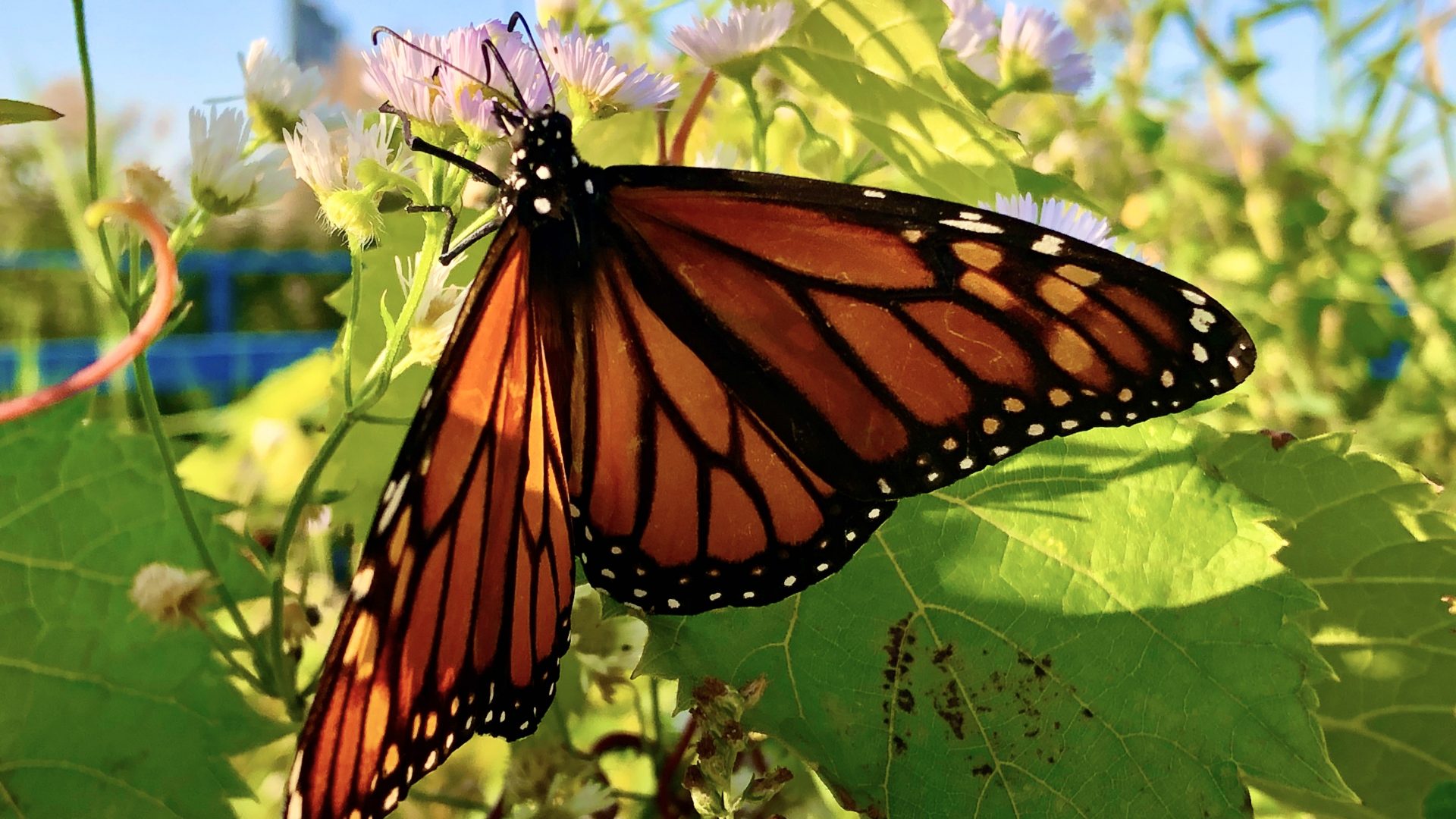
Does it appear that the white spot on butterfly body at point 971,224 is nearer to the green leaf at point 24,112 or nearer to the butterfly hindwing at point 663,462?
the butterfly hindwing at point 663,462

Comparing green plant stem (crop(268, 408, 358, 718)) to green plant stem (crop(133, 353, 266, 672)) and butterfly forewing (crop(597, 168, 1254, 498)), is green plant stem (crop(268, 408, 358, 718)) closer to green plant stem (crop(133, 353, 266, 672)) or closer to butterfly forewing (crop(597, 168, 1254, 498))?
green plant stem (crop(133, 353, 266, 672))

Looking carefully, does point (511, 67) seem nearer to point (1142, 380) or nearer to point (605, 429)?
point (605, 429)

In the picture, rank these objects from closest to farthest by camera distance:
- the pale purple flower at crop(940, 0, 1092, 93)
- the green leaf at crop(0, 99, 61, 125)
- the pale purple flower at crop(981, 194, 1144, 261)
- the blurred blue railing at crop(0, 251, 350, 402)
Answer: the green leaf at crop(0, 99, 61, 125)
the pale purple flower at crop(981, 194, 1144, 261)
the pale purple flower at crop(940, 0, 1092, 93)
the blurred blue railing at crop(0, 251, 350, 402)

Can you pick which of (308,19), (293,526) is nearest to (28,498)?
(293,526)

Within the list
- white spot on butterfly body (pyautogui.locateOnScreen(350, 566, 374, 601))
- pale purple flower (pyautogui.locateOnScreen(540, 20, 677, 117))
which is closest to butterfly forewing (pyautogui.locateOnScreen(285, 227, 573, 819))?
white spot on butterfly body (pyautogui.locateOnScreen(350, 566, 374, 601))

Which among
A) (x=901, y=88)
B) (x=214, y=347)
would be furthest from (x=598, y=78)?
(x=214, y=347)

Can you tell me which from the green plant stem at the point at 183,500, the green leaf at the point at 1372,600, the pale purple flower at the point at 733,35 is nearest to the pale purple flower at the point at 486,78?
the pale purple flower at the point at 733,35
